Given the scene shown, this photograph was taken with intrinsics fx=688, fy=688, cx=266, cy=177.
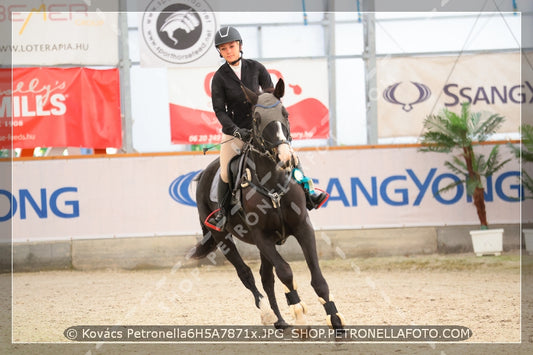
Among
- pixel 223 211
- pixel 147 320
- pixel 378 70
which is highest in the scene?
pixel 378 70

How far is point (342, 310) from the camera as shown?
352 inches

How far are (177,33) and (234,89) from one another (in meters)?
8.21

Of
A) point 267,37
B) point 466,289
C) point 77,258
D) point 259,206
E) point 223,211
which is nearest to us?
point 259,206

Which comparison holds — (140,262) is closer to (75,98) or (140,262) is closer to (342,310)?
(75,98)

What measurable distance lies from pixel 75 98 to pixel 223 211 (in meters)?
8.37

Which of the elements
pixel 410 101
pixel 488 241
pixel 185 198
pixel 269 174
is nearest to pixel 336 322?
pixel 269 174

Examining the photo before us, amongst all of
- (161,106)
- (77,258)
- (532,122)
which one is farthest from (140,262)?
(532,122)

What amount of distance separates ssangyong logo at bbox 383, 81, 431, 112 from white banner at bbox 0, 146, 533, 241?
1.20 metres

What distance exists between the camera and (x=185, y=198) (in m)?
14.4

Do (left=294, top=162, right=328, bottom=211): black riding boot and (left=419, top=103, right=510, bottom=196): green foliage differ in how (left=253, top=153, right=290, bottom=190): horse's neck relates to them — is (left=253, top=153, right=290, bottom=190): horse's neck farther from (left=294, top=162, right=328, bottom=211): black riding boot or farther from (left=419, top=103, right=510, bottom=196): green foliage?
(left=419, top=103, right=510, bottom=196): green foliage

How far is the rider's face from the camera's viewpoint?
7203mm

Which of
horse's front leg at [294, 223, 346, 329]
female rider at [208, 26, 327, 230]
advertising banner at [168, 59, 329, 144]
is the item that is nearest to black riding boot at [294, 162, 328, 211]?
female rider at [208, 26, 327, 230]

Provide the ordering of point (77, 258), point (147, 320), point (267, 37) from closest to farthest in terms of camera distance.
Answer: point (147, 320)
point (77, 258)
point (267, 37)

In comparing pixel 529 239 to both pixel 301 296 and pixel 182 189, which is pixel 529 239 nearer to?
pixel 301 296
